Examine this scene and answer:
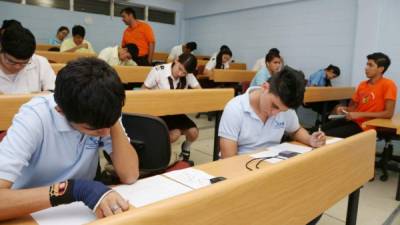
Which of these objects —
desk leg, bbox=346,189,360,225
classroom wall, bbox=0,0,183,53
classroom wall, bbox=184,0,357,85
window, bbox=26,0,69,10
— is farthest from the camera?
window, bbox=26,0,69,10

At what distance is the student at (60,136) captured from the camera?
76 cm

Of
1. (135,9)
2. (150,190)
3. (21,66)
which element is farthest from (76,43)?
(150,190)

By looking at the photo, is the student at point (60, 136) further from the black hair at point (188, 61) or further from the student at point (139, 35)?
the student at point (139, 35)

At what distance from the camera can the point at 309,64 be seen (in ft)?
18.8

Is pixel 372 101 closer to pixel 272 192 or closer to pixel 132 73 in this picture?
pixel 132 73

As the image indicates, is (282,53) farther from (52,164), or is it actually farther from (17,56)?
(52,164)

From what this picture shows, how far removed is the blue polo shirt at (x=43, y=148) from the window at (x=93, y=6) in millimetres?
6837

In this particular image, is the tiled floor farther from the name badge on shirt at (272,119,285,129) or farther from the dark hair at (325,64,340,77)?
the dark hair at (325,64,340,77)

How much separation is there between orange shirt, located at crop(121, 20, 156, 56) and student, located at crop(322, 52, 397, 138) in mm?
2759

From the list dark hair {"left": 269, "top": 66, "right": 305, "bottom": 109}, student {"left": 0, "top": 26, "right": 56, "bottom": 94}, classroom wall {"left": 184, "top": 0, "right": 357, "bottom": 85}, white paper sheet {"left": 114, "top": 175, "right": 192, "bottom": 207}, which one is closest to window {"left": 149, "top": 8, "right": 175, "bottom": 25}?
classroom wall {"left": 184, "top": 0, "right": 357, "bottom": 85}

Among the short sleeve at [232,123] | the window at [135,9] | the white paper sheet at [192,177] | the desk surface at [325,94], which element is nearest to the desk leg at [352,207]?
the short sleeve at [232,123]

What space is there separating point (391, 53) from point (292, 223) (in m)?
4.51

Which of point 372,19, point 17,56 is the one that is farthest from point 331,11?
point 17,56

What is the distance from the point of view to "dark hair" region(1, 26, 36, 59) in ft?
5.14
